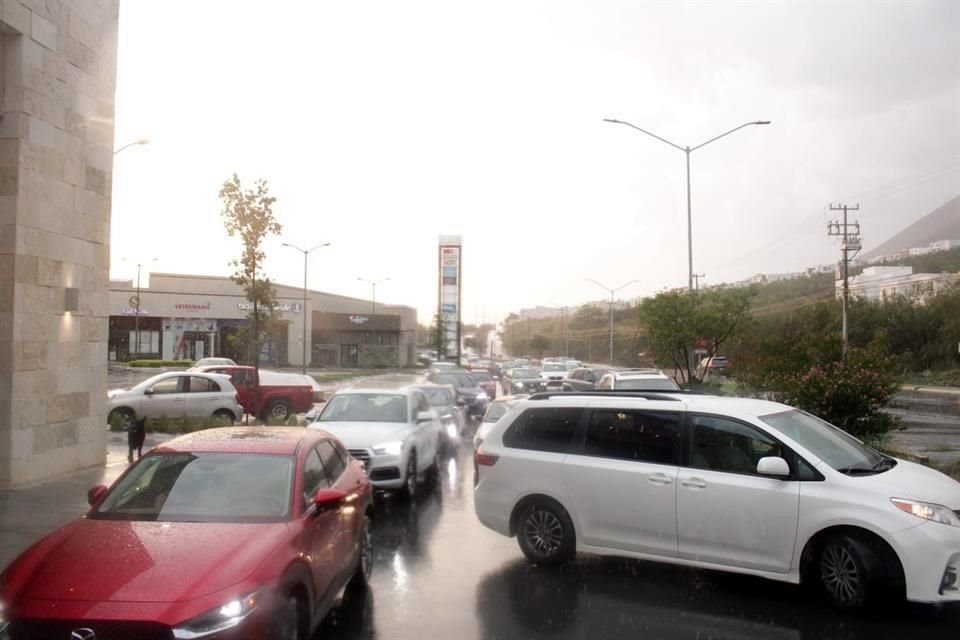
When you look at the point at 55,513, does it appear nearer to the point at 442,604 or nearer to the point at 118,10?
the point at 442,604

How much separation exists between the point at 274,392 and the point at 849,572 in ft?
64.8

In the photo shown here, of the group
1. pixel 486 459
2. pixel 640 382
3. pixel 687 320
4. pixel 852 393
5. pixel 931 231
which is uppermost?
pixel 931 231

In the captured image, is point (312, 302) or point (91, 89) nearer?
point (91, 89)

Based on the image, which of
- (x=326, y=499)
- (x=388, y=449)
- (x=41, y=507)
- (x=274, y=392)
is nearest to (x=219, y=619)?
(x=326, y=499)

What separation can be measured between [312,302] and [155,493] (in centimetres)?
5736

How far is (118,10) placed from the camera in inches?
538

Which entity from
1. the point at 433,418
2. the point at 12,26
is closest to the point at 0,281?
the point at 12,26

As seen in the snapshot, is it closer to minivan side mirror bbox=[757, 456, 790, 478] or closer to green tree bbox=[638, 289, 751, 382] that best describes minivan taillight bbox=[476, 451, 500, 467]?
minivan side mirror bbox=[757, 456, 790, 478]

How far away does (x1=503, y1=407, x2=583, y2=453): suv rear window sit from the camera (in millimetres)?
7707

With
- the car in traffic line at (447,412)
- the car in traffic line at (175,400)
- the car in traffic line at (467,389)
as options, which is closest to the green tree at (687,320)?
the car in traffic line at (467,389)

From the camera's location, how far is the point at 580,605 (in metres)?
6.36

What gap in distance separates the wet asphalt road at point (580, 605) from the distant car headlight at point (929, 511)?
0.79 m

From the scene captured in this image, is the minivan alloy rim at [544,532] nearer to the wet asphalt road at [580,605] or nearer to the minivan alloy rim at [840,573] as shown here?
the wet asphalt road at [580,605]

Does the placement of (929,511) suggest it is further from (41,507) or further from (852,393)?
(41,507)
